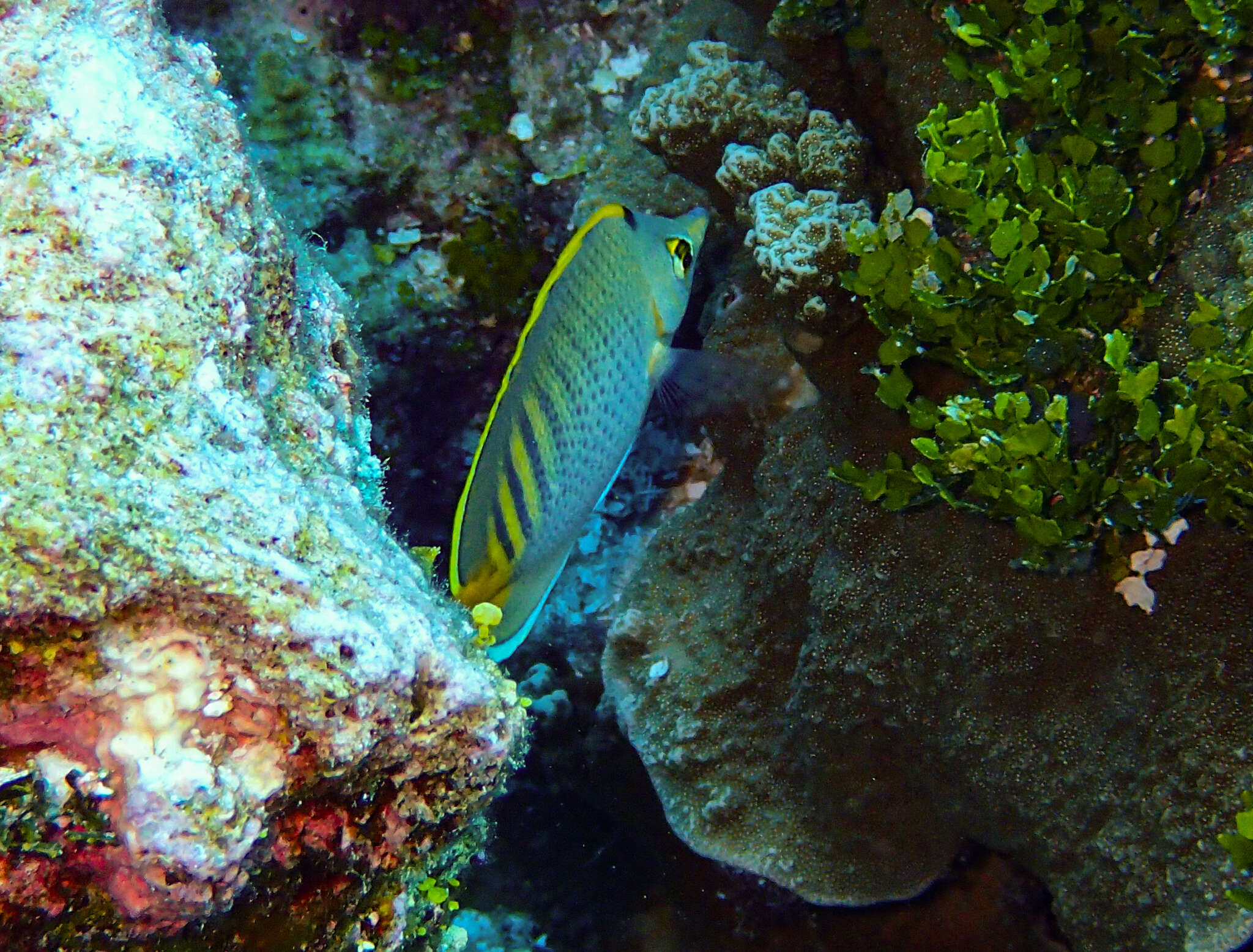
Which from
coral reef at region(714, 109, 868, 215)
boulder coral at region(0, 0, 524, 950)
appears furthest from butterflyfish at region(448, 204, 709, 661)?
coral reef at region(714, 109, 868, 215)

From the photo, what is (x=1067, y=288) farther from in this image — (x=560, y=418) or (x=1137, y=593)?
(x=560, y=418)

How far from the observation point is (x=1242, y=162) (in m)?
2.37

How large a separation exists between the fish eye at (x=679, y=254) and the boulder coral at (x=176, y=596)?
1.17m

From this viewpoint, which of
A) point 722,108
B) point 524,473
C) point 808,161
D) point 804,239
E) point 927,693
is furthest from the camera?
point 722,108

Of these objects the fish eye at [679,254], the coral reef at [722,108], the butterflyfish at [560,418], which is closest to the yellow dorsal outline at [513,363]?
the butterflyfish at [560,418]

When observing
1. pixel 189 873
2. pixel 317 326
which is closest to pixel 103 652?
pixel 189 873

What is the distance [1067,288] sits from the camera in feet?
7.79

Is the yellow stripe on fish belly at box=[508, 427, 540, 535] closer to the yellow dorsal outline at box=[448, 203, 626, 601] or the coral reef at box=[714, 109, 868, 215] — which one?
the yellow dorsal outline at box=[448, 203, 626, 601]

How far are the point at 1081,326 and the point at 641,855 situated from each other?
117 inches

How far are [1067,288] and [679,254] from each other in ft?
3.98

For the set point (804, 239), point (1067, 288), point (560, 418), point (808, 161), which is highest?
point (560, 418)

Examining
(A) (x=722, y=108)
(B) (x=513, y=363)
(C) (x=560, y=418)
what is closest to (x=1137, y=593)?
(C) (x=560, y=418)

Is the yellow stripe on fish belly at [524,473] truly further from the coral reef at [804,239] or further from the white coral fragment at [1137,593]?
the white coral fragment at [1137,593]

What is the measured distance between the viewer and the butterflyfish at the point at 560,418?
6.28ft
